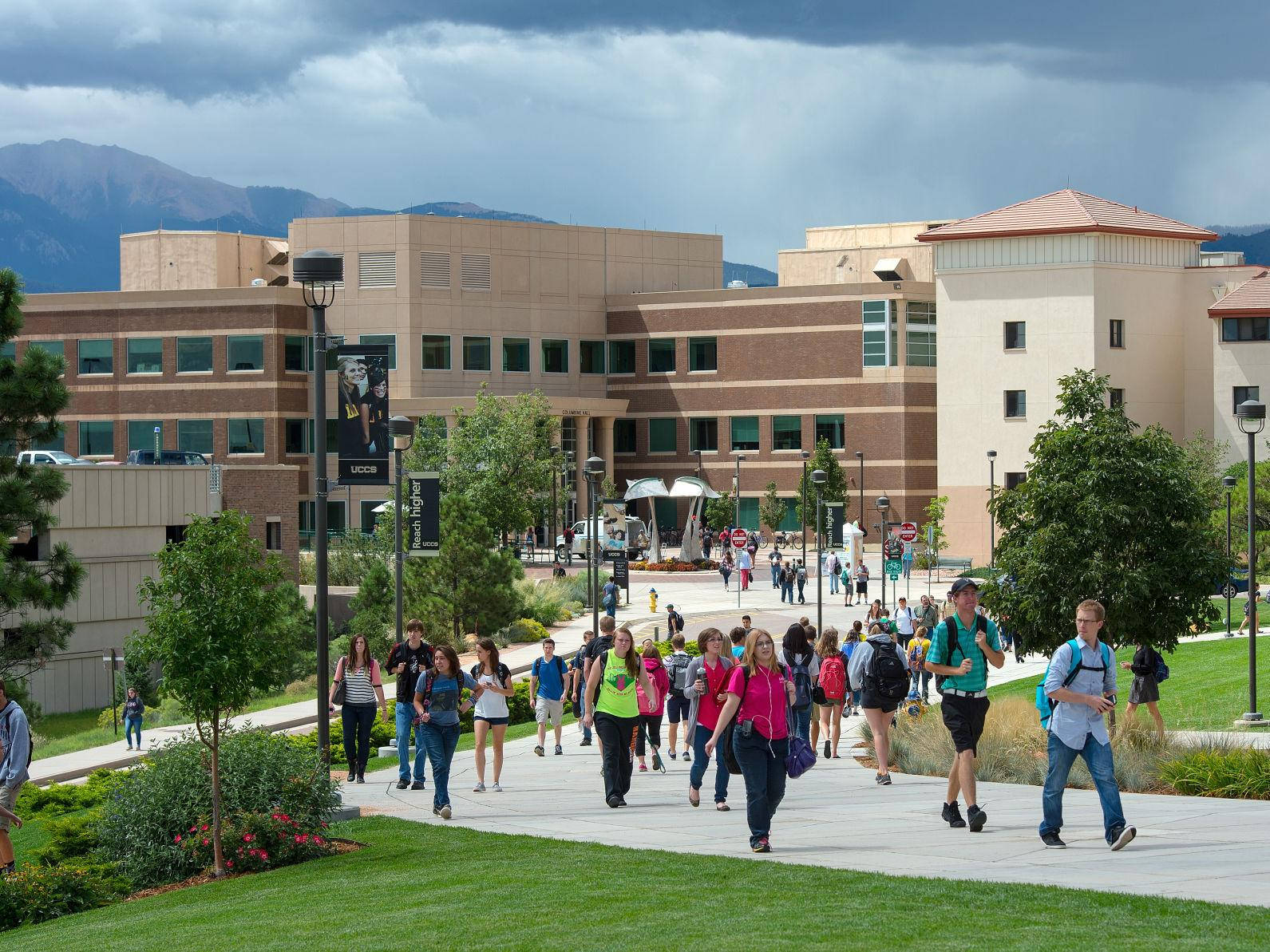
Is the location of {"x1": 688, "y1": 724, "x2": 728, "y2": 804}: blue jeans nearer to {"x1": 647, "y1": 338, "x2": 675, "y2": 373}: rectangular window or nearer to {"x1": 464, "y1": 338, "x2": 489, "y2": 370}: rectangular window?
{"x1": 464, "y1": 338, "x2": 489, "y2": 370}: rectangular window

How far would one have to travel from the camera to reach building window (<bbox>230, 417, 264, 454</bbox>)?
3039 inches

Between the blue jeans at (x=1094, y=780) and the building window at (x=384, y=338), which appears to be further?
the building window at (x=384, y=338)

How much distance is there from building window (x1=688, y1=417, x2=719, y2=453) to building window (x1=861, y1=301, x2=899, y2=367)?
890 centimetres

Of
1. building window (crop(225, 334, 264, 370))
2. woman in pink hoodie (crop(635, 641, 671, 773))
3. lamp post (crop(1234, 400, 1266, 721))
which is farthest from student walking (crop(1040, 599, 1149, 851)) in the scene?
building window (crop(225, 334, 264, 370))

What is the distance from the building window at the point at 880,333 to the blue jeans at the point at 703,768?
2524 inches

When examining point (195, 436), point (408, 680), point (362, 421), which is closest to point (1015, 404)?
point (195, 436)

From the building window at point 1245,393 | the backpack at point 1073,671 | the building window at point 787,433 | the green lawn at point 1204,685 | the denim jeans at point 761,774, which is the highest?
the building window at point 1245,393

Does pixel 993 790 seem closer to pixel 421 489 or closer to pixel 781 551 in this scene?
pixel 421 489

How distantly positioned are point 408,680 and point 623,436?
224ft

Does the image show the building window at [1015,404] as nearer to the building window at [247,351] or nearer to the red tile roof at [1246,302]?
the red tile roof at [1246,302]

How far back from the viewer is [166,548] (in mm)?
12703

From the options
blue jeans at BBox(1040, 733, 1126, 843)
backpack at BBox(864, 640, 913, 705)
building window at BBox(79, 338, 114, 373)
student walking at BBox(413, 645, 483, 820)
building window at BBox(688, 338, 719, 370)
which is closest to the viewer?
blue jeans at BBox(1040, 733, 1126, 843)

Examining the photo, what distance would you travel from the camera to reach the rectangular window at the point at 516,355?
3147 inches

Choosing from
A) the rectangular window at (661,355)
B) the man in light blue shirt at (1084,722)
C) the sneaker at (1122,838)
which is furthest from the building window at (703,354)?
the sneaker at (1122,838)
